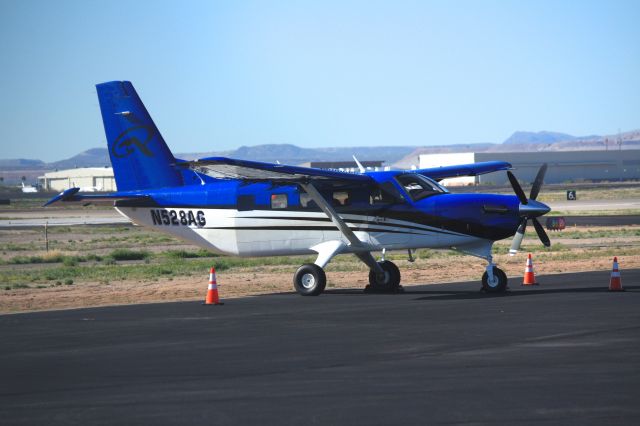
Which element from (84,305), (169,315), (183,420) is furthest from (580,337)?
(84,305)

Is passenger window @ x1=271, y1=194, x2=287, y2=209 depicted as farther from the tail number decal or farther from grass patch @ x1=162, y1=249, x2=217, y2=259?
grass patch @ x1=162, y1=249, x2=217, y2=259

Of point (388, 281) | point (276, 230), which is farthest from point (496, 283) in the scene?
point (276, 230)

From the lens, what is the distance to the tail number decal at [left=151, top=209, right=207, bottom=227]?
80.4 feet

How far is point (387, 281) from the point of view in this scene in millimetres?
23828

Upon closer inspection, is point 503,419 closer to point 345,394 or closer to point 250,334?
point 345,394

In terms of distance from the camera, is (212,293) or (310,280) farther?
(310,280)

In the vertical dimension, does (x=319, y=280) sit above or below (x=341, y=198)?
below

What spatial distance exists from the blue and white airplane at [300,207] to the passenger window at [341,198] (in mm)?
28

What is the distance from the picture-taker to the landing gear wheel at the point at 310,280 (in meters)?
22.9

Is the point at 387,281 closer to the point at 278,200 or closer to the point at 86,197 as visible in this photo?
the point at 278,200

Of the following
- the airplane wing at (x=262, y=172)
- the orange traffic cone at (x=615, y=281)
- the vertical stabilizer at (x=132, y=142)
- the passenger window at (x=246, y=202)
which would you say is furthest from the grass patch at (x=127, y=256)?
the orange traffic cone at (x=615, y=281)

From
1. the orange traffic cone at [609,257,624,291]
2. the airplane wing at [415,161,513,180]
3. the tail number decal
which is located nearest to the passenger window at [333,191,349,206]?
the airplane wing at [415,161,513,180]

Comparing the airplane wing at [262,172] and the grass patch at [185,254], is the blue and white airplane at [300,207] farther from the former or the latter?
the grass patch at [185,254]

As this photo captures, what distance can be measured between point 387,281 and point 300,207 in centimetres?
275
